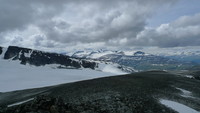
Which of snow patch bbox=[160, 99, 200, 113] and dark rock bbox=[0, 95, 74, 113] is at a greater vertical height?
dark rock bbox=[0, 95, 74, 113]

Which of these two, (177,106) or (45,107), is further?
(177,106)

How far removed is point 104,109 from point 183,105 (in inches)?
576

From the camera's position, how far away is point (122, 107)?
99.4ft

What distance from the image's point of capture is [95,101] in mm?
33312

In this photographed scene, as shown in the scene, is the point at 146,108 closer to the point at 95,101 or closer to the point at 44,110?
the point at 95,101

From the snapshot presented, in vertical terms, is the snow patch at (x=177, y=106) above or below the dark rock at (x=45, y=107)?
below

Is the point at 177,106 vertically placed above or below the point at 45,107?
below

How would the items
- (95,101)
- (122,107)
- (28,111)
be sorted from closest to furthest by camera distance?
(28,111) < (122,107) < (95,101)

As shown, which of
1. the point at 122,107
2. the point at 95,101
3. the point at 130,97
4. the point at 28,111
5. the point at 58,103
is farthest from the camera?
the point at 130,97

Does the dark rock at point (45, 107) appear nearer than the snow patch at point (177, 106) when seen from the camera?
Yes

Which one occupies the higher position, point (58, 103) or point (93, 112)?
point (58, 103)

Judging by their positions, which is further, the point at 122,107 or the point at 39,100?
the point at 122,107

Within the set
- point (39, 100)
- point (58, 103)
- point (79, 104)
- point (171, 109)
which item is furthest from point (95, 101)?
point (171, 109)

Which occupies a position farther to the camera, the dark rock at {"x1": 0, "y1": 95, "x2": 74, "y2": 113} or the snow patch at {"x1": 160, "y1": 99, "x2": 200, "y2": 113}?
the snow patch at {"x1": 160, "y1": 99, "x2": 200, "y2": 113}
